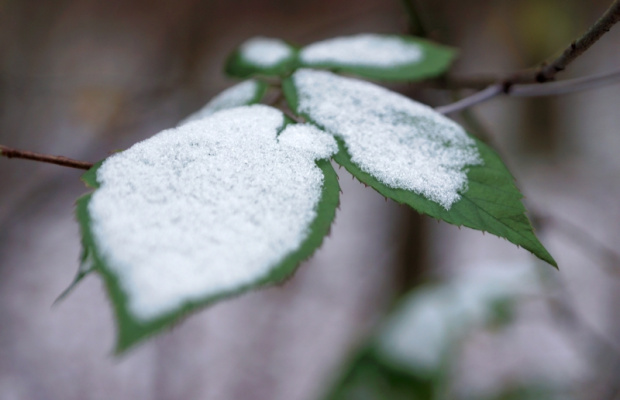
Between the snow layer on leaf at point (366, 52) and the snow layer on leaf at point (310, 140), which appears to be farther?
the snow layer on leaf at point (366, 52)

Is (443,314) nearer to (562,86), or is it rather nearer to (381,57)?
(562,86)

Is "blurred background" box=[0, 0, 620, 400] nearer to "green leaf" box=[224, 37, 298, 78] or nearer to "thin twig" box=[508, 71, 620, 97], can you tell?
"thin twig" box=[508, 71, 620, 97]

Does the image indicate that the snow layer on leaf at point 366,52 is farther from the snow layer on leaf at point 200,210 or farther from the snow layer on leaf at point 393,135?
the snow layer on leaf at point 200,210

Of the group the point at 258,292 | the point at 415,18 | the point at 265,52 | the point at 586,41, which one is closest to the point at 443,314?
the point at 258,292

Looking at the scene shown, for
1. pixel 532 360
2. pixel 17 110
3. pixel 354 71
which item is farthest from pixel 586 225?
pixel 17 110

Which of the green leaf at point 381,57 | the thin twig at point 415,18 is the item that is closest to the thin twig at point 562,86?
the green leaf at point 381,57

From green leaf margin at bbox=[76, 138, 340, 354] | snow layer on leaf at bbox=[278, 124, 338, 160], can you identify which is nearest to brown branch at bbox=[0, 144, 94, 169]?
green leaf margin at bbox=[76, 138, 340, 354]
